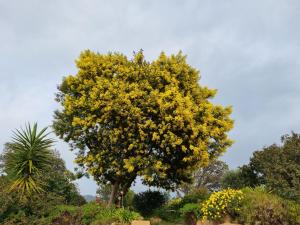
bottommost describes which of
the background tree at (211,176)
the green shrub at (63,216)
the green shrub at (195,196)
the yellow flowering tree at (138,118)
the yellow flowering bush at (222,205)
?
the green shrub at (63,216)

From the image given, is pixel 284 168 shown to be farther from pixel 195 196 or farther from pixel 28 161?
pixel 28 161

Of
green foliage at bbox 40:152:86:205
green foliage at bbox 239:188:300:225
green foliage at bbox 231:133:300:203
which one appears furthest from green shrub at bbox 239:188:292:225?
green foliage at bbox 40:152:86:205

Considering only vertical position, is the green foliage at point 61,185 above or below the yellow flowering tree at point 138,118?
below

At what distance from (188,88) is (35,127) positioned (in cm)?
1014

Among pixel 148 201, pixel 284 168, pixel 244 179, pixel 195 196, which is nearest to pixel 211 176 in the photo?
pixel 244 179

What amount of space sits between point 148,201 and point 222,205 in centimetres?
1105

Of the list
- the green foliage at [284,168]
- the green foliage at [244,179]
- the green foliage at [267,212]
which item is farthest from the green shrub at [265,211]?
the green foliage at [244,179]

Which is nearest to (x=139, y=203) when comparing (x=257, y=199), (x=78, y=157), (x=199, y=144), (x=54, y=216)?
(x=78, y=157)

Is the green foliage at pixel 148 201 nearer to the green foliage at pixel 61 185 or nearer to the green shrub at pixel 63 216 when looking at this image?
the green foliage at pixel 61 185

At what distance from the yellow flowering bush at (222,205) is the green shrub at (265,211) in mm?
548

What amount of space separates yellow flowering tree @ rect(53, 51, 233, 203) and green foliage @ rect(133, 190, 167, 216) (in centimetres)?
202

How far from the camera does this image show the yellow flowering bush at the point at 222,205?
19453mm

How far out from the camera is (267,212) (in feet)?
59.3

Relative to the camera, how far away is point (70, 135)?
88.1 feet
